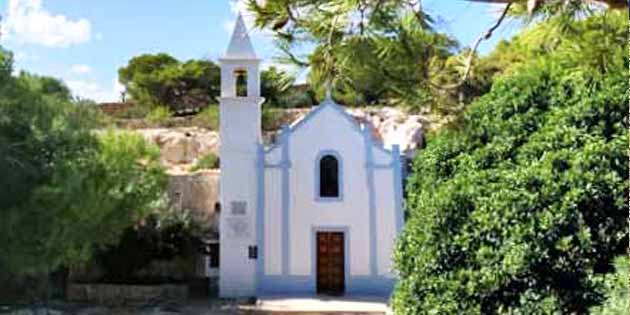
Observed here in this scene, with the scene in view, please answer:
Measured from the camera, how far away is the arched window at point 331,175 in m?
16.8

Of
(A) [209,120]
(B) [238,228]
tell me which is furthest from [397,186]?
(A) [209,120]

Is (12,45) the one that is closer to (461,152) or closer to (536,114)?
(461,152)

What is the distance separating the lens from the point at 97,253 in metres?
15.9

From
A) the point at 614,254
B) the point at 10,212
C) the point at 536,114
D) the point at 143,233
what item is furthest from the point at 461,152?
the point at 143,233

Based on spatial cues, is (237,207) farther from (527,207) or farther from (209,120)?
(527,207)

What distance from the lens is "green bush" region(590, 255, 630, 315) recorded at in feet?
16.9

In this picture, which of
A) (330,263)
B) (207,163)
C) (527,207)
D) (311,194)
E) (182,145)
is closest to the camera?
(527,207)

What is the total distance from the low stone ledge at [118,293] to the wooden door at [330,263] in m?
3.07

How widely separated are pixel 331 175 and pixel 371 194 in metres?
0.99

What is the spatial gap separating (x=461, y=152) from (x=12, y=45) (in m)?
6.08

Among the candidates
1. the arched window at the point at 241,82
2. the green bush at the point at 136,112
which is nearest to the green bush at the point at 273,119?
the green bush at the point at 136,112

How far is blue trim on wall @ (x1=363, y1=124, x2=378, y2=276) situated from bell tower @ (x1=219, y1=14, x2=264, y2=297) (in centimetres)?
245

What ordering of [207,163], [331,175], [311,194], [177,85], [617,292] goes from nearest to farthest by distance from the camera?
1. [617,292]
2. [311,194]
3. [331,175]
4. [207,163]
5. [177,85]

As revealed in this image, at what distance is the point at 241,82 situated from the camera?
17766 millimetres
